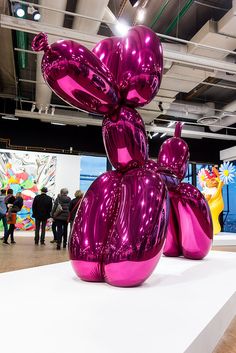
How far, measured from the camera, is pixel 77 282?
4.87 feet

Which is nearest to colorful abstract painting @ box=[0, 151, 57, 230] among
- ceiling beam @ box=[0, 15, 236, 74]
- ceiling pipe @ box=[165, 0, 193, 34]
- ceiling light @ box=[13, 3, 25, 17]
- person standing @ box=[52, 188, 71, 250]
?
person standing @ box=[52, 188, 71, 250]

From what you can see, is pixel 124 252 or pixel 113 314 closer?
pixel 113 314

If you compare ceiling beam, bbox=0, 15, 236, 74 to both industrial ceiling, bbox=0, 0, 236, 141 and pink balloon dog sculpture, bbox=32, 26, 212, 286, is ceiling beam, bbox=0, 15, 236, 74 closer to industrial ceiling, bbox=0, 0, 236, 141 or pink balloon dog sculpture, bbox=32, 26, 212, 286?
industrial ceiling, bbox=0, 0, 236, 141

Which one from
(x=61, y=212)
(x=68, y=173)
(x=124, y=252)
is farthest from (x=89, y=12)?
(x=68, y=173)

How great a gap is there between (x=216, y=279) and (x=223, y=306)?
48 cm

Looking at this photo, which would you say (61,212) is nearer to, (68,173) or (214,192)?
(214,192)

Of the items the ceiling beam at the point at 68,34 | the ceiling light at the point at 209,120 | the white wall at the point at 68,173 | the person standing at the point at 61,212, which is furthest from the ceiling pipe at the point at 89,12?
the white wall at the point at 68,173

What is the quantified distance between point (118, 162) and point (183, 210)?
70cm

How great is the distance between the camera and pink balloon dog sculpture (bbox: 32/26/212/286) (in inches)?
53.4

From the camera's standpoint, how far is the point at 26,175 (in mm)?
9078

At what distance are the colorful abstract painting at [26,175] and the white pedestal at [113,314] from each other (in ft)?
25.1

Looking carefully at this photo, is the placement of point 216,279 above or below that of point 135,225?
below

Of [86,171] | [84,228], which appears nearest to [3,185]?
[86,171]

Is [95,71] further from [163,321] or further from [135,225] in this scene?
[163,321]
